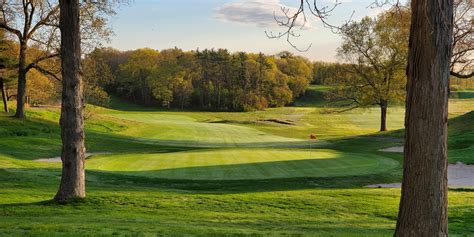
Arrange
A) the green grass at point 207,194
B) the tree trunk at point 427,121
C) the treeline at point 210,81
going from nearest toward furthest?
the tree trunk at point 427,121 < the green grass at point 207,194 < the treeline at point 210,81

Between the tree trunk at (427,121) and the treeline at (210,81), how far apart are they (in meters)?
88.4

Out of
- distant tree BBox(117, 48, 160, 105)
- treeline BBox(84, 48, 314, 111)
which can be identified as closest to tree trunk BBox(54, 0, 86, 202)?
treeline BBox(84, 48, 314, 111)

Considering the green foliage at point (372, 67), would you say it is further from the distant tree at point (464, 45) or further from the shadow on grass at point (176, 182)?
the shadow on grass at point (176, 182)

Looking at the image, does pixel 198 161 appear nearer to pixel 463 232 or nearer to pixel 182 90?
pixel 463 232

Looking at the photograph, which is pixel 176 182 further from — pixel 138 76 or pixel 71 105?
pixel 138 76

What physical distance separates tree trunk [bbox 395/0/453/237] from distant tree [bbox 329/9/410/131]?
130ft

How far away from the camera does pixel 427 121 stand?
220 inches

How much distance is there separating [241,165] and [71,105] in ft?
34.9

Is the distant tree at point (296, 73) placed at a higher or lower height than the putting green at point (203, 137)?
higher

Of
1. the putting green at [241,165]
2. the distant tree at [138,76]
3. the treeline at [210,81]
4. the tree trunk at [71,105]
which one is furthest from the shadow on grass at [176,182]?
the distant tree at [138,76]

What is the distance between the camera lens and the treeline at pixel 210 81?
96.7 meters

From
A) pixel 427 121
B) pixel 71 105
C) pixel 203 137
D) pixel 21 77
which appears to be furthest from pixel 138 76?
pixel 427 121

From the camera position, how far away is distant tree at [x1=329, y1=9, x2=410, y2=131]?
44125 mm

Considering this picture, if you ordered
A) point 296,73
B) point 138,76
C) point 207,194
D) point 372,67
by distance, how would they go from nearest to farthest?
point 207,194 → point 372,67 → point 138,76 → point 296,73
